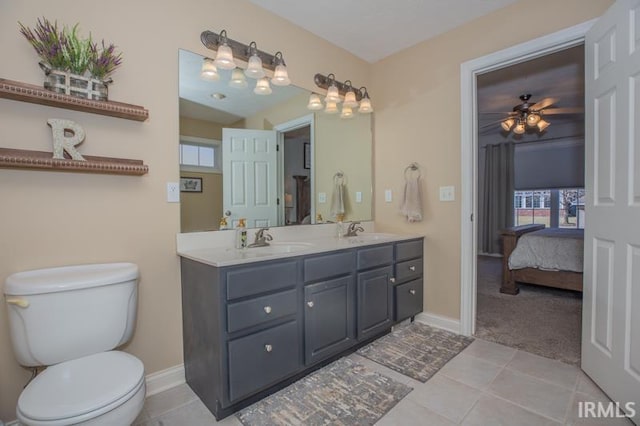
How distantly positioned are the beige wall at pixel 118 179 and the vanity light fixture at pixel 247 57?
8 cm

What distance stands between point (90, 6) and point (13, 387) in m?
1.82

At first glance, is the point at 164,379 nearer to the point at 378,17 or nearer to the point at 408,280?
the point at 408,280

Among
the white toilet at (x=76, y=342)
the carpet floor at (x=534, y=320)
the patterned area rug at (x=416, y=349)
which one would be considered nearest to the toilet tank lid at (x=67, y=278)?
the white toilet at (x=76, y=342)

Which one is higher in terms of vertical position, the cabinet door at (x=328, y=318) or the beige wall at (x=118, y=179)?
the beige wall at (x=118, y=179)

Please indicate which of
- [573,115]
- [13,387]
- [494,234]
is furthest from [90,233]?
[494,234]

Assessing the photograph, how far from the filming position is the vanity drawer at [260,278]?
150cm

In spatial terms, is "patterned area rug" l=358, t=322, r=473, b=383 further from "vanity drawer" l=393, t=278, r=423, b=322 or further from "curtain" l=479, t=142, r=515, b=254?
"curtain" l=479, t=142, r=515, b=254

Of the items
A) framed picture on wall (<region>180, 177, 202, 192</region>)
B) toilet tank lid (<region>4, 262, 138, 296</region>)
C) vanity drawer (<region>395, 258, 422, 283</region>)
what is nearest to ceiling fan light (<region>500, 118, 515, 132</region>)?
vanity drawer (<region>395, 258, 422, 283</region>)

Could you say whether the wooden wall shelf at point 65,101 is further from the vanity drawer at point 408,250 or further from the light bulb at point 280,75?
the vanity drawer at point 408,250

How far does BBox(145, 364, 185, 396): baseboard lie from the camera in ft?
5.66

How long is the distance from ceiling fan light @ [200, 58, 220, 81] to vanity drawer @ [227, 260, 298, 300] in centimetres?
125

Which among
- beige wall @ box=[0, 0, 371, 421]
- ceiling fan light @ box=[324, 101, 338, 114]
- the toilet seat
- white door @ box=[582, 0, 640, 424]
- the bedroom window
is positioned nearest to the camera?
the toilet seat

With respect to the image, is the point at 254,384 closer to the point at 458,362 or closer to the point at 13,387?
the point at 13,387

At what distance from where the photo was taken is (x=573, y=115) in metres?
4.76
